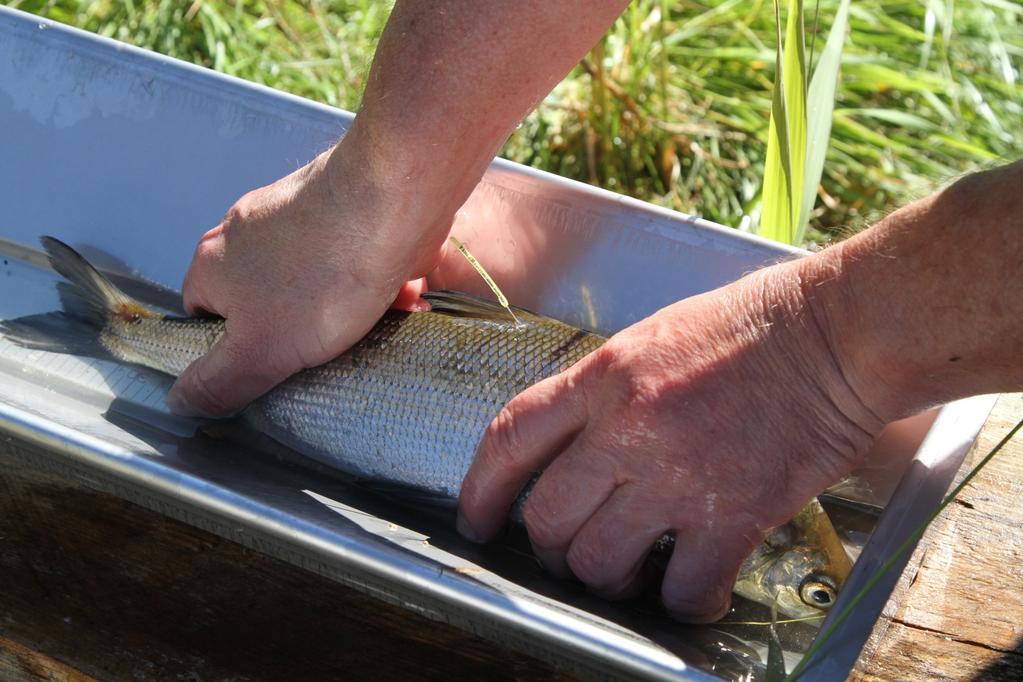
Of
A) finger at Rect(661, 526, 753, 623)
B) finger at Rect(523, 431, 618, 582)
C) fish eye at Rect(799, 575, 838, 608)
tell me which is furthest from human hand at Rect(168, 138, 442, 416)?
fish eye at Rect(799, 575, 838, 608)

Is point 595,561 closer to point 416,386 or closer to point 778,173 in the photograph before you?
point 416,386

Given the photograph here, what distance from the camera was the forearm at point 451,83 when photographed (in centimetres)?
144

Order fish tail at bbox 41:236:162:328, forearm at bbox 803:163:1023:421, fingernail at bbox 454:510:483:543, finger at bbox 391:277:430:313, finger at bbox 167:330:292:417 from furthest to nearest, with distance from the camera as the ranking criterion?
fish tail at bbox 41:236:162:328 → finger at bbox 391:277:430:313 → finger at bbox 167:330:292:417 → fingernail at bbox 454:510:483:543 → forearm at bbox 803:163:1023:421

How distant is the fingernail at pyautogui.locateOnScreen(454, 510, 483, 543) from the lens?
1.65 meters

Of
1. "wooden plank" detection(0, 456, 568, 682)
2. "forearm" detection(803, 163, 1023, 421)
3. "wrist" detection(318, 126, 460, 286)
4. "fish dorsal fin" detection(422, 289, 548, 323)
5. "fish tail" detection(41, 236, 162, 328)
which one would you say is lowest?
"wooden plank" detection(0, 456, 568, 682)

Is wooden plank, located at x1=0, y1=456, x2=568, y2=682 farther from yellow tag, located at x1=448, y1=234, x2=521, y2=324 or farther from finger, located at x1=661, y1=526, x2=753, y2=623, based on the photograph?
yellow tag, located at x1=448, y1=234, x2=521, y2=324

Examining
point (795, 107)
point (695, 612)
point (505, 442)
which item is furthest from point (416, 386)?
point (795, 107)

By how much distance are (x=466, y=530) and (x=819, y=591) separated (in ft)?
1.72

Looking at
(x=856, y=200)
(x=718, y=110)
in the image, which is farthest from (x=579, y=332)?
(x=718, y=110)

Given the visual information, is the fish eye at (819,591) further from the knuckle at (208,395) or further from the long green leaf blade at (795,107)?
the knuckle at (208,395)

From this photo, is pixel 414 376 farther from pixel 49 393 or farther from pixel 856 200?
pixel 856 200

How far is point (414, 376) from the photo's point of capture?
177 cm

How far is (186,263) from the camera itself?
223 cm

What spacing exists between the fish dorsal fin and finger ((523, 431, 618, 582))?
0.41 metres
